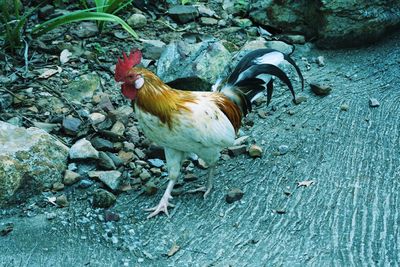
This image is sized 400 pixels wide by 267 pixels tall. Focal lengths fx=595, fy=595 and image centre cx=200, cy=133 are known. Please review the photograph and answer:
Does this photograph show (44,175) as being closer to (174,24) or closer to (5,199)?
(5,199)

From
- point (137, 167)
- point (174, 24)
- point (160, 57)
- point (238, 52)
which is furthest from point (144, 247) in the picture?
point (174, 24)

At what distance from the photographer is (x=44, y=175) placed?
3.66 metres

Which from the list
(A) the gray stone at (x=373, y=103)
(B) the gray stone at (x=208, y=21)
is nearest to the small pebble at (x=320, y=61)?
(A) the gray stone at (x=373, y=103)

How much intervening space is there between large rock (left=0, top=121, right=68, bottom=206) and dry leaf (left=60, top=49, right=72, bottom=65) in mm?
1130

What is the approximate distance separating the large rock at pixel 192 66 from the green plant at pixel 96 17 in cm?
32

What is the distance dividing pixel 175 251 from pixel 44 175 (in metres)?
1.01

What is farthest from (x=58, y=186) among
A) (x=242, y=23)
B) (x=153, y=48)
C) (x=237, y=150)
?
(x=242, y=23)

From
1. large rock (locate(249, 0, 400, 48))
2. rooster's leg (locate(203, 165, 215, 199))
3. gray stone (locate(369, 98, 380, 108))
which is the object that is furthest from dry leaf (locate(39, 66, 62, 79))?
gray stone (locate(369, 98, 380, 108))

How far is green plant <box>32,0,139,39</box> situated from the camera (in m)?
4.35

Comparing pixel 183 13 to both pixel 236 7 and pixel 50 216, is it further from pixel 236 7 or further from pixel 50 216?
pixel 50 216

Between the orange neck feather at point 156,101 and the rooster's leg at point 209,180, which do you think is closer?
the orange neck feather at point 156,101

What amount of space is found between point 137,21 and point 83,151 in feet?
6.54

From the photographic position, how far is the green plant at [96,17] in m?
4.35

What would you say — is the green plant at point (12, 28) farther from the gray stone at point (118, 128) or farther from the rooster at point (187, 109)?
the rooster at point (187, 109)
